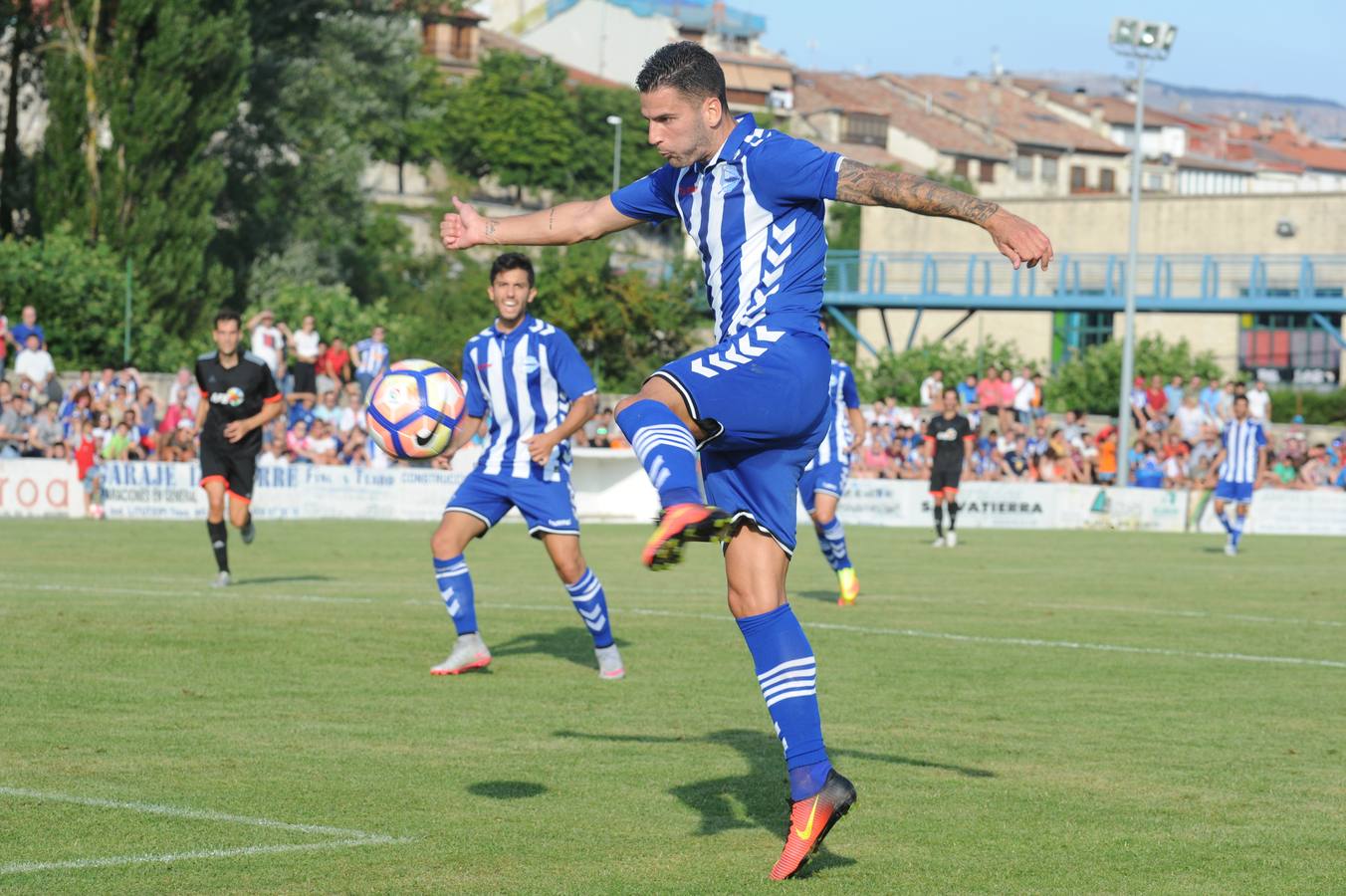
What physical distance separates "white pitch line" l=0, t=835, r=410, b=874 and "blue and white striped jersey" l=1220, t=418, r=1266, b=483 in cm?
2314

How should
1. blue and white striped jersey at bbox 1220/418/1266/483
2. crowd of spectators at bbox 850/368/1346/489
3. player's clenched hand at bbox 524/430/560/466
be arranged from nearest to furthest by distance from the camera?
player's clenched hand at bbox 524/430/560/466 < blue and white striped jersey at bbox 1220/418/1266/483 < crowd of spectators at bbox 850/368/1346/489

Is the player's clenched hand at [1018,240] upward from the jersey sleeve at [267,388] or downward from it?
upward

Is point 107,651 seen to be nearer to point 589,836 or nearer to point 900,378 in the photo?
point 589,836

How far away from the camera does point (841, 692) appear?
9859 millimetres

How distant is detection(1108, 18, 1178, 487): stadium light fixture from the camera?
3622 cm

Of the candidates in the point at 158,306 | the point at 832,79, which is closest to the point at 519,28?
the point at 832,79

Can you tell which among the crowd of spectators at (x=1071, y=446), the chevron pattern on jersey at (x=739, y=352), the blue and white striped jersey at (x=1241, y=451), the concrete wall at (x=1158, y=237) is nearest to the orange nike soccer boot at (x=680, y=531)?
the chevron pattern on jersey at (x=739, y=352)

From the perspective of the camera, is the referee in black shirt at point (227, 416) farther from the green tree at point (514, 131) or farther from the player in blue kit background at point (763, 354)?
the green tree at point (514, 131)

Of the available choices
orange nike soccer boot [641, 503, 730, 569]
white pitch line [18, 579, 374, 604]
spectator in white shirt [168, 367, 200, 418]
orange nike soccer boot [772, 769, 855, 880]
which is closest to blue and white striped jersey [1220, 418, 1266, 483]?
spectator in white shirt [168, 367, 200, 418]

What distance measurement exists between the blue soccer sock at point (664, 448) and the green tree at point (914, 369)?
40964 millimetres

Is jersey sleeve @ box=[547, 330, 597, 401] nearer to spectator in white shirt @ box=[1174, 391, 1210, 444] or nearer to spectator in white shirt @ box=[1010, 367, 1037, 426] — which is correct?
spectator in white shirt @ box=[1010, 367, 1037, 426]

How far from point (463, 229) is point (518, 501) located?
3.87 meters

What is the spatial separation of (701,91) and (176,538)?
18.1 m

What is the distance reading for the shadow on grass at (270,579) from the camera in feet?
53.0
